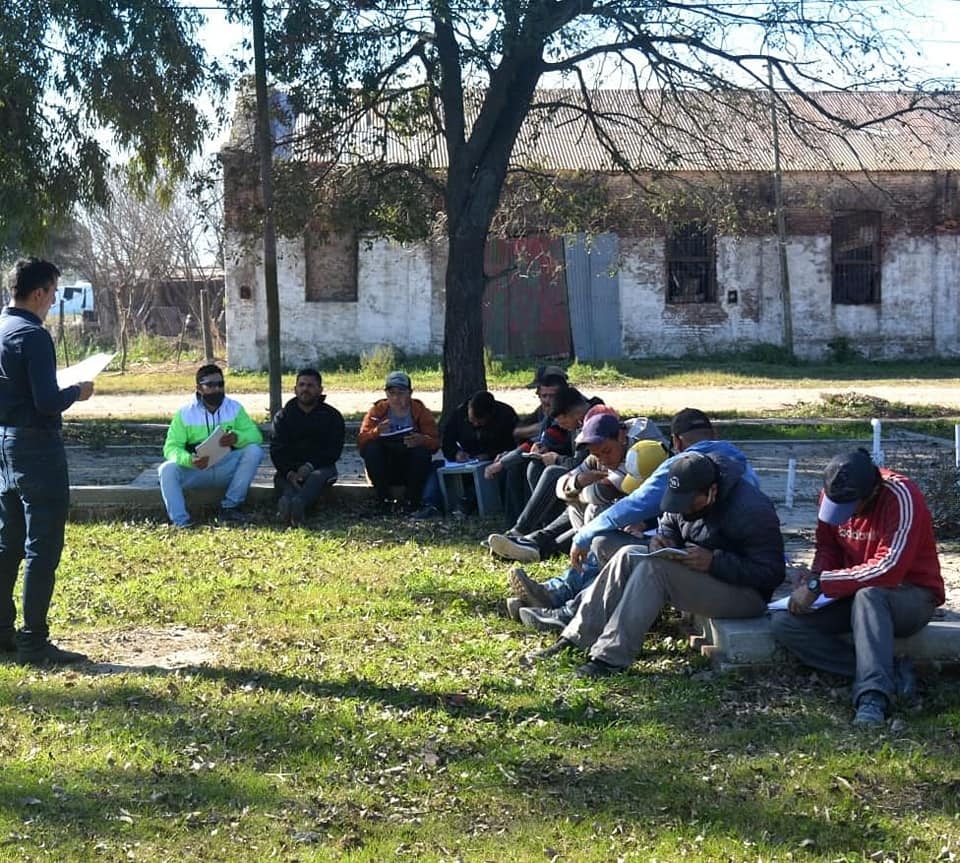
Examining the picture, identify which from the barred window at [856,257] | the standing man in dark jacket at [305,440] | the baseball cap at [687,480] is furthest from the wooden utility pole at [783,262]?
the baseball cap at [687,480]

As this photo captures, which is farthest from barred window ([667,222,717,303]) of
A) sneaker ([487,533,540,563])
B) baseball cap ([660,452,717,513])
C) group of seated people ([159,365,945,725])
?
baseball cap ([660,452,717,513])

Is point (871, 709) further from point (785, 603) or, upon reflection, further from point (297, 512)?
point (297, 512)

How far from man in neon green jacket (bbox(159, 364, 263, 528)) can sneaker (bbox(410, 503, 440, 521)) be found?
4.53 ft

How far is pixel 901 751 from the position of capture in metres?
5.34

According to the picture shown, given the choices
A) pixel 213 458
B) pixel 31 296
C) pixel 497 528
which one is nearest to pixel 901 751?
pixel 31 296

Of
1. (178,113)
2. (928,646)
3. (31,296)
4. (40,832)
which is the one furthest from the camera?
(178,113)

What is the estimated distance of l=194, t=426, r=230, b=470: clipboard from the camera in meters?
11.1

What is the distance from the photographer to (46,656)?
6.77 metres

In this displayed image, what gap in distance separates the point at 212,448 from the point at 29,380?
468 cm

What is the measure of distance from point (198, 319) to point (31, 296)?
31916 millimetres

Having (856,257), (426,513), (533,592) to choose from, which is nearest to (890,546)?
(533,592)

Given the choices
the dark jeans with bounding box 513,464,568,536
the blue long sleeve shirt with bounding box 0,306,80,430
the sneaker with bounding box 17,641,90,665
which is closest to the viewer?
the blue long sleeve shirt with bounding box 0,306,80,430

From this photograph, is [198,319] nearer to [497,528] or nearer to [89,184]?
[89,184]

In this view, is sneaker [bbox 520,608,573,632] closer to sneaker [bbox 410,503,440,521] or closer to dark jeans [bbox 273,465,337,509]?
sneaker [bbox 410,503,440,521]
